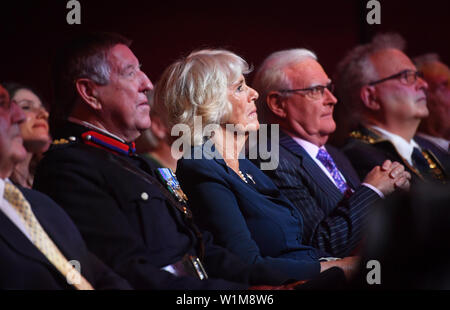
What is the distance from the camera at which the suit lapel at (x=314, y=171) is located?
296 centimetres

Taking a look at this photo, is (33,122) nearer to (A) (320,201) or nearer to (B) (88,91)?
(B) (88,91)

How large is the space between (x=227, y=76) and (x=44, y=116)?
1149 millimetres

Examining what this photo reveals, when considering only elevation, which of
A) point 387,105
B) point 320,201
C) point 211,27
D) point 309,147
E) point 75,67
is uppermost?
point 211,27

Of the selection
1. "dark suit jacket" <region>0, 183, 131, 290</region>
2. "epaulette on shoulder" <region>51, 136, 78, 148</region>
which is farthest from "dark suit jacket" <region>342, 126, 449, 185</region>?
"dark suit jacket" <region>0, 183, 131, 290</region>

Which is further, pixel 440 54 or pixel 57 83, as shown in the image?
pixel 440 54

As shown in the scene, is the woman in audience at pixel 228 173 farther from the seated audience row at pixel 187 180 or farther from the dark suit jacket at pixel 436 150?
the dark suit jacket at pixel 436 150

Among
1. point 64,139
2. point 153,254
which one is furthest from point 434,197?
point 64,139

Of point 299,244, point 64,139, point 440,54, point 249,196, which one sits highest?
point 440,54

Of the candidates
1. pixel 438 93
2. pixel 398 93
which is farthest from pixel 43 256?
pixel 438 93

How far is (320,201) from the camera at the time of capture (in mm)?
2914

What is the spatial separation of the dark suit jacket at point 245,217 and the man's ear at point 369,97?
140 cm

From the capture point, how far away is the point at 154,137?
428cm

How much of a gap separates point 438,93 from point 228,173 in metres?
2.43

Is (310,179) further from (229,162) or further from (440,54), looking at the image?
(440,54)
